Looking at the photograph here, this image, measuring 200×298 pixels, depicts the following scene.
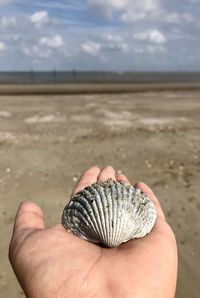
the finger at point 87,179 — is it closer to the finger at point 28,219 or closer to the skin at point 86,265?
the finger at point 28,219

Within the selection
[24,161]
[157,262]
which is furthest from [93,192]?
[24,161]

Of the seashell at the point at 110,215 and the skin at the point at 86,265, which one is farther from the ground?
the seashell at the point at 110,215

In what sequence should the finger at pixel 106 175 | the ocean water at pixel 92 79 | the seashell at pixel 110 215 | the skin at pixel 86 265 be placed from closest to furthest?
1. the skin at pixel 86 265
2. the seashell at pixel 110 215
3. the finger at pixel 106 175
4. the ocean water at pixel 92 79

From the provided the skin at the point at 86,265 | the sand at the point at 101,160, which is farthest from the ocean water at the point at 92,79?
the skin at the point at 86,265

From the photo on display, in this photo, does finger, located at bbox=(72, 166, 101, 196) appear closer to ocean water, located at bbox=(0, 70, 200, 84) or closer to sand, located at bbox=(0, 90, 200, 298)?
sand, located at bbox=(0, 90, 200, 298)

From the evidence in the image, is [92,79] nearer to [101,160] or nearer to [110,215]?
[101,160]

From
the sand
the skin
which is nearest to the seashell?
the skin

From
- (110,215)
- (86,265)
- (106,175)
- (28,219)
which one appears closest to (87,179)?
(106,175)
